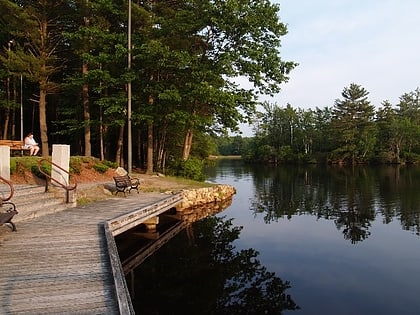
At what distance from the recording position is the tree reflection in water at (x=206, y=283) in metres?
7.78

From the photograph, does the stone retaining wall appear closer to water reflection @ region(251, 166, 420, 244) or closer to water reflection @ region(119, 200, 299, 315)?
water reflection @ region(251, 166, 420, 244)

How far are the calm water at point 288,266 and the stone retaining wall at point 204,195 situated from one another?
1.70 meters

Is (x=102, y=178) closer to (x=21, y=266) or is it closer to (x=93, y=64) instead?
(x=93, y=64)

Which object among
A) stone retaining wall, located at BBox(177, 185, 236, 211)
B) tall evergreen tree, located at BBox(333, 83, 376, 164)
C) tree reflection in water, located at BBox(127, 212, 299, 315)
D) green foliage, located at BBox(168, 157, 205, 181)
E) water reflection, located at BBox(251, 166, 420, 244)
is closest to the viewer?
tree reflection in water, located at BBox(127, 212, 299, 315)

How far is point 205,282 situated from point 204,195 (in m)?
11.2

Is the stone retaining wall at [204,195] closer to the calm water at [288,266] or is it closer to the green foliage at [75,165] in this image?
the calm water at [288,266]

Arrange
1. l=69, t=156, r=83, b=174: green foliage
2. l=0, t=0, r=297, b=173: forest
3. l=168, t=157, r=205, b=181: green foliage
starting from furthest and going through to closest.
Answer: l=168, t=157, r=205, b=181: green foliage
l=0, t=0, r=297, b=173: forest
l=69, t=156, r=83, b=174: green foliage

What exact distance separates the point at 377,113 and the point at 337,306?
242 feet

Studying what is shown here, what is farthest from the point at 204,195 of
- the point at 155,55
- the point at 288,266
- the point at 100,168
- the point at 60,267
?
the point at 60,267

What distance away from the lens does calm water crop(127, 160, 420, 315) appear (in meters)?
8.02

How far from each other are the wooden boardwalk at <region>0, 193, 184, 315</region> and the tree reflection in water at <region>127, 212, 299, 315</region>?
1679 mm

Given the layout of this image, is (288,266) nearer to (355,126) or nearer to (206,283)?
(206,283)

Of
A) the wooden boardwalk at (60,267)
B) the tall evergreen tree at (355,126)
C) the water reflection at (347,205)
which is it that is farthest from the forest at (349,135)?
the wooden boardwalk at (60,267)

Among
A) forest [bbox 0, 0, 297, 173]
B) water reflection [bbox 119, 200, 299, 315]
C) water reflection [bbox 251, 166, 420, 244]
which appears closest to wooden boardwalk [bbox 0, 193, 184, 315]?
water reflection [bbox 119, 200, 299, 315]
